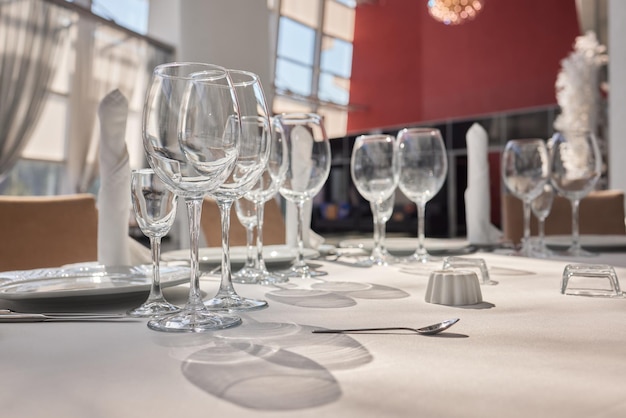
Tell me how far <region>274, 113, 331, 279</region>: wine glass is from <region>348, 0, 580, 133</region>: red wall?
1043 cm

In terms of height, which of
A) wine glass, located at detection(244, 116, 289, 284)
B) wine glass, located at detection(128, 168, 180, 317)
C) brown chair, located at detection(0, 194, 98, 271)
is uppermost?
wine glass, located at detection(244, 116, 289, 284)

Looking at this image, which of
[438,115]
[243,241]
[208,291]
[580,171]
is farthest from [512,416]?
[438,115]

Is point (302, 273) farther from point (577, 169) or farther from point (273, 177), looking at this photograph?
point (577, 169)

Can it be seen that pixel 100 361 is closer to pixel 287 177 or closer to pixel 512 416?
pixel 512 416

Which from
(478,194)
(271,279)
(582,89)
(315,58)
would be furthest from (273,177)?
(315,58)

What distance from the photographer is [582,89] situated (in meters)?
7.88

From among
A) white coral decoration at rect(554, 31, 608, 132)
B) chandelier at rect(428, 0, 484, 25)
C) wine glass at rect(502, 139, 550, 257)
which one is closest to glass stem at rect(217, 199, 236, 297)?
wine glass at rect(502, 139, 550, 257)

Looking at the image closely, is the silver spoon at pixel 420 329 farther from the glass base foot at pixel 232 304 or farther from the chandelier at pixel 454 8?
the chandelier at pixel 454 8

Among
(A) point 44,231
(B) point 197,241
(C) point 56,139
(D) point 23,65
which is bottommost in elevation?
(A) point 44,231

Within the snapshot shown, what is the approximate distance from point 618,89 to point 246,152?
4.50 meters

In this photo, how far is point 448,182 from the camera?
32.2 feet

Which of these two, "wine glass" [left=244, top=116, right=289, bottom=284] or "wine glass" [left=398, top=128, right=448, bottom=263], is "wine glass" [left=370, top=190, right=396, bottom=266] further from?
"wine glass" [left=244, top=116, right=289, bottom=284]

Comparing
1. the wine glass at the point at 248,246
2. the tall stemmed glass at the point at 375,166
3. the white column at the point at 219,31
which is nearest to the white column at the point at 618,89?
the white column at the point at 219,31

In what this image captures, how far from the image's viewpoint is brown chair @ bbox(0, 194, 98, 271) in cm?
180
